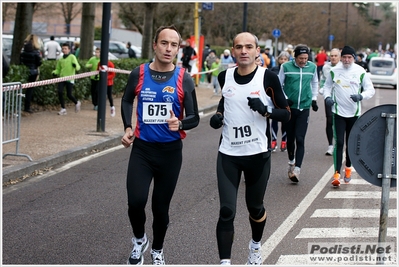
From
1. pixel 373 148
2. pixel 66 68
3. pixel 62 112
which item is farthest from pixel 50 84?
pixel 373 148

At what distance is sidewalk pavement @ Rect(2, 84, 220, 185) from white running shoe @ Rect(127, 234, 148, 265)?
15.1 ft

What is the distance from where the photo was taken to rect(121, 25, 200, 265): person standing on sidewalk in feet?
19.3

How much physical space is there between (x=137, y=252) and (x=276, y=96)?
1690mm

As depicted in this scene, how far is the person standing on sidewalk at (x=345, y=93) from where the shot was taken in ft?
32.6

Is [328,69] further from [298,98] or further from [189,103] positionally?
[189,103]

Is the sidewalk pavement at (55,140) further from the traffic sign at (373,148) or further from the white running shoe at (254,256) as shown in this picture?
the traffic sign at (373,148)

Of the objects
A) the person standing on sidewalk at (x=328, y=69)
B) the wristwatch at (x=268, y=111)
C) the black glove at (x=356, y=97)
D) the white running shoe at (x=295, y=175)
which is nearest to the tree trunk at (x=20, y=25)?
the person standing on sidewalk at (x=328, y=69)

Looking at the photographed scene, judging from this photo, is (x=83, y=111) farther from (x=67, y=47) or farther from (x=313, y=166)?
(x=313, y=166)

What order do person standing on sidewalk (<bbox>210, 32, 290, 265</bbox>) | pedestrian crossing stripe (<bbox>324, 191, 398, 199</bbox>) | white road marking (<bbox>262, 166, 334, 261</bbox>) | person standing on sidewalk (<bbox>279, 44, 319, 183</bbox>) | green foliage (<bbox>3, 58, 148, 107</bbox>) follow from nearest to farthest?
1. person standing on sidewalk (<bbox>210, 32, 290, 265</bbox>)
2. white road marking (<bbox>262, 166, 334, 261</bbox>)
3. pedestrian crossing stripe (<bbox>324, 191, 398, 199</bbox>)
4. person standing on sidewalk (<bbox>279, 44, 319, 183</bbox>)
5. green foliage (<bbox>3, 58, 148, 107</bbox>)

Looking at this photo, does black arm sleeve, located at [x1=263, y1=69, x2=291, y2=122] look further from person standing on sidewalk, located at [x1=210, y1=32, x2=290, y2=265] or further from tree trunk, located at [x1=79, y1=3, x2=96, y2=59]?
tree trunk, located at [x1=79, y1=3, x2=96, y2=59]

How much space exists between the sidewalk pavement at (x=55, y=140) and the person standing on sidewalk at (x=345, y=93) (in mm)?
4428

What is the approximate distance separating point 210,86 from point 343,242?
81.6ft

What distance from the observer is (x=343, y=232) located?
7.40 meters

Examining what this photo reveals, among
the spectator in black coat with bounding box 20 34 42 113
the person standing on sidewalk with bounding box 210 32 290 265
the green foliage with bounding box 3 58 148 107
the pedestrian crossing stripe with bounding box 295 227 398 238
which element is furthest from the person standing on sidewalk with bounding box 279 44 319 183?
the spectator in black coat with bounding box 20 34 42 113
